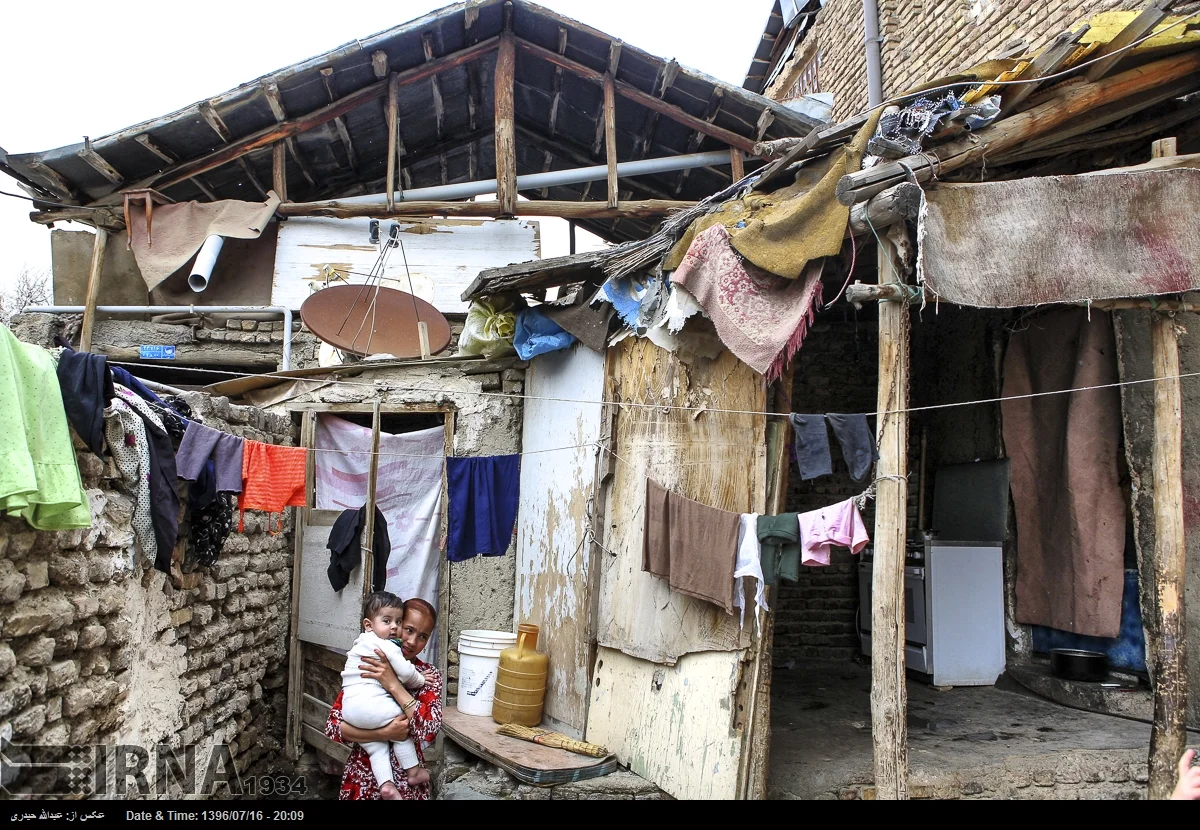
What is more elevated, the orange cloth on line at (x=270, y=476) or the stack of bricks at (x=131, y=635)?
the orange cloth on line at (x=270, y=476)

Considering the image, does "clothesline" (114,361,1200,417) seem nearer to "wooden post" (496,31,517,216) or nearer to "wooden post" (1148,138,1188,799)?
"wooden post" (1148,138,1188,799)

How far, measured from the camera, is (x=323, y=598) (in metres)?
7.67

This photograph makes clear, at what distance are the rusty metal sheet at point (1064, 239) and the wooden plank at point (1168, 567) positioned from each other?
367 mm

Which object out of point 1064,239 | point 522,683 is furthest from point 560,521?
point 1064,239

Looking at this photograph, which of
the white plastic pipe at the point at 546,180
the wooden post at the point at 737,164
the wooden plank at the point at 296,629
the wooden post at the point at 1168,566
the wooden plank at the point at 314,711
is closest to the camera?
the wooden post at the point at 1168,566

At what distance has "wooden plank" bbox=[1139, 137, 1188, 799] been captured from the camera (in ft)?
14.0

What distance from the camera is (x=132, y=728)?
4.48 metres

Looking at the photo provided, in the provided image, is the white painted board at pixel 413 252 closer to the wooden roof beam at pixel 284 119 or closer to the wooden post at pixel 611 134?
the wooden roof beam at pixel 284 119

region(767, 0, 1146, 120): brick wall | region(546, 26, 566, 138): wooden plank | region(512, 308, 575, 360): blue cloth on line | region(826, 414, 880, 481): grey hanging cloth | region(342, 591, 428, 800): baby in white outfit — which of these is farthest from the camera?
region(546, 26, 566, 138): wooden plank

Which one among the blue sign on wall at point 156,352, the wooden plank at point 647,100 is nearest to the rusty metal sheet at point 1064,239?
the wooden plank at point 647,100

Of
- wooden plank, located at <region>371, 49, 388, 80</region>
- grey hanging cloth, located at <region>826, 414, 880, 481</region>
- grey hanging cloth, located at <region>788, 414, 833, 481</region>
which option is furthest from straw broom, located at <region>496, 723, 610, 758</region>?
wooden plank, located at <region>371, 49, 388, 80</region>

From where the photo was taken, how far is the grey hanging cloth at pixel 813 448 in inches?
180

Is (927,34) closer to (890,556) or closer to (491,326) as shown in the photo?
(491,326)

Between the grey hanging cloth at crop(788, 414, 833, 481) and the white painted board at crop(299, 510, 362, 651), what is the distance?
4.40 m
